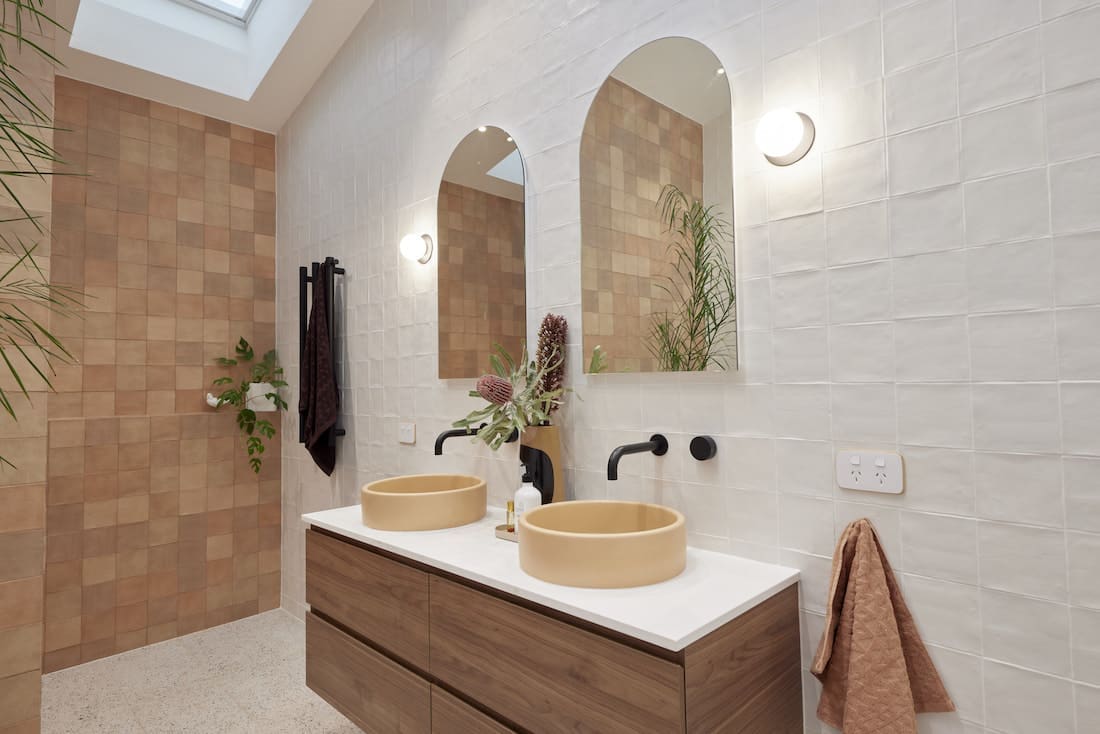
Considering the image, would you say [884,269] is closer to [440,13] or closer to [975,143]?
[975,143]

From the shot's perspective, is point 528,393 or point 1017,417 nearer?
point 1017,417

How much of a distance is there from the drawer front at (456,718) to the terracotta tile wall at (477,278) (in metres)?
1.01

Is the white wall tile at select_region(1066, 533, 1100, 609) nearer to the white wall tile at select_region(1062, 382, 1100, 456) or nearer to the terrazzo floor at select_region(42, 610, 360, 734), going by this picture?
the white wall tile at select_region(1062, 382, 1100, 456)

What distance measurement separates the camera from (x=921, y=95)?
3.79 ft

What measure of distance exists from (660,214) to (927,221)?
2.03 ft

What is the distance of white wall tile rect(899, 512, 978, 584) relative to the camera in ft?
3.60

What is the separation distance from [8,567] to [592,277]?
1762 mm

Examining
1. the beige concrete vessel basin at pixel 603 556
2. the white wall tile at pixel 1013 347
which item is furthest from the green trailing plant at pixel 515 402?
the white wall tile at pixel 1013 347

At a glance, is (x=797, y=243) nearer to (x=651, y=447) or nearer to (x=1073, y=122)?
(x=1073, y=122)

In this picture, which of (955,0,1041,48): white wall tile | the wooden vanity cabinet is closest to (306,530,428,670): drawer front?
the wooden vanity cabinet

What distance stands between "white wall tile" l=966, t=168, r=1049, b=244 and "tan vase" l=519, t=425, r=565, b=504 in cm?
107

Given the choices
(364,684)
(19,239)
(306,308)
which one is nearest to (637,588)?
Answer: (364,684)

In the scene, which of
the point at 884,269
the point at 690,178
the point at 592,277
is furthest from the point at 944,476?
the point at 592,277

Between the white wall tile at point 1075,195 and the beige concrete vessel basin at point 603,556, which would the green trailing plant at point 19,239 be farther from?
the white wall tile at point 1075,195
